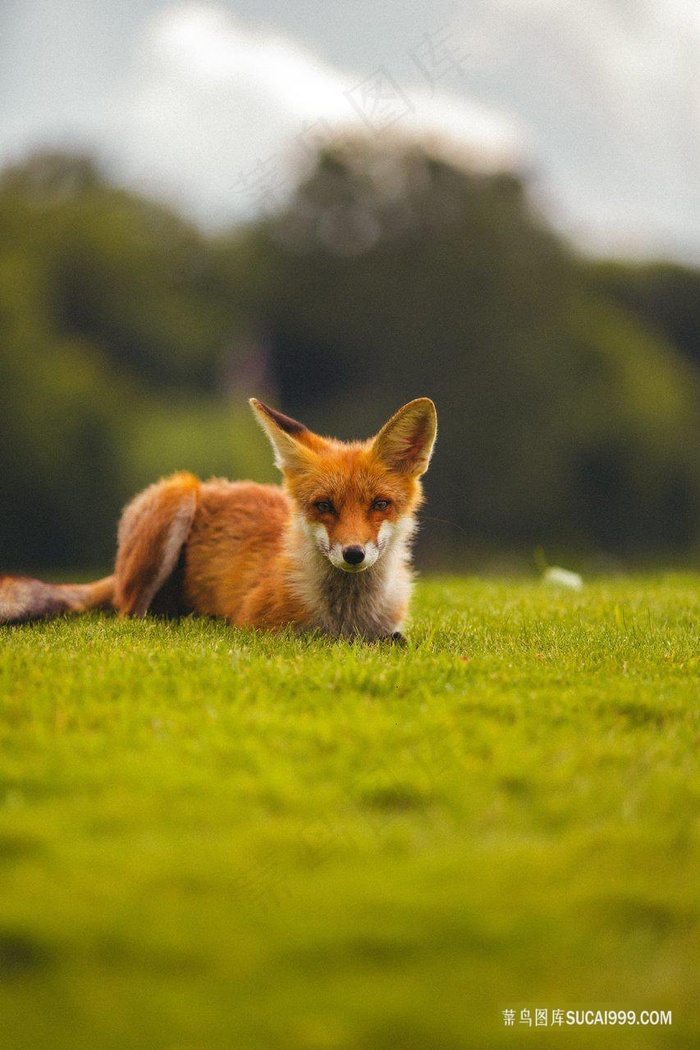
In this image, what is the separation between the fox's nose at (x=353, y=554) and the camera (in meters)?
5.24

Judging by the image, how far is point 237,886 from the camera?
2.58 metres

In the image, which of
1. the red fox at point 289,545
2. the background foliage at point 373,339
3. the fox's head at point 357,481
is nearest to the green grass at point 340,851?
the fox's head at point 357,481

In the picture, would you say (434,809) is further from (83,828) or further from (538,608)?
(538,608)

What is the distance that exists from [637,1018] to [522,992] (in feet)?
0.84

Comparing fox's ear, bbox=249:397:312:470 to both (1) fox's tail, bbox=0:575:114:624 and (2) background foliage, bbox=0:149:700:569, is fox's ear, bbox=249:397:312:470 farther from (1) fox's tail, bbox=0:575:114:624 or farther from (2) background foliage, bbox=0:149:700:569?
(2) background foliage, bbox=0:149:700:569

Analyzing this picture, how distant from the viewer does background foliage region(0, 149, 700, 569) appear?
92.0 ft

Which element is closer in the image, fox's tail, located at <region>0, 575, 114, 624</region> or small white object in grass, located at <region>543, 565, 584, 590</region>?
fox's tail, located at <region>0, 575, 114, 624</region>

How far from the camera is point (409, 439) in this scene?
235 inches

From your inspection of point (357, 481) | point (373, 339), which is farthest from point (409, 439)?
point (373, 339)

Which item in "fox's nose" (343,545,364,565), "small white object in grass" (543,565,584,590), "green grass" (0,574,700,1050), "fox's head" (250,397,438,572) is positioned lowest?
"small white object in grass" (543,565,584,590)

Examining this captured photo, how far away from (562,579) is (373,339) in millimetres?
22447

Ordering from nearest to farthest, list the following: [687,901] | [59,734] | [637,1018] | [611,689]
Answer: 1. [637,1018]
2. [687,901]
3. [59,734]
4. [611,689]

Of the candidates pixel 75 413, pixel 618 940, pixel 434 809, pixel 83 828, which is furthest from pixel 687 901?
pixel 75 413

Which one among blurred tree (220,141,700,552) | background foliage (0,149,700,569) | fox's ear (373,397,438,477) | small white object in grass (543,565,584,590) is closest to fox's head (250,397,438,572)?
fox's ear (373,397,438,477)
